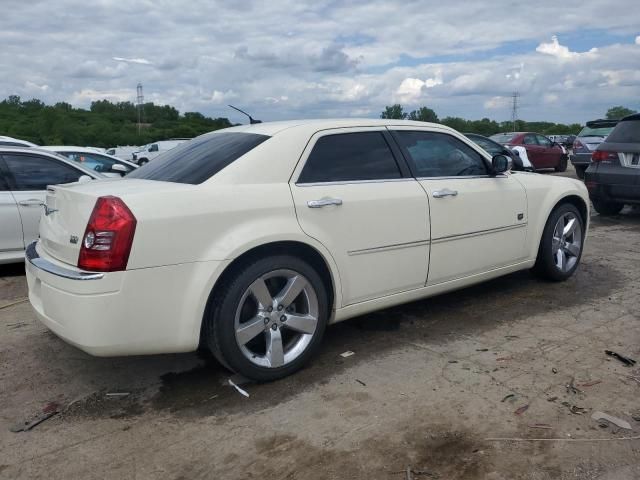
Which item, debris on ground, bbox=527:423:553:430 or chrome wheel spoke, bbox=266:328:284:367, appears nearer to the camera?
debris on ground, bbox=527:423:553:430

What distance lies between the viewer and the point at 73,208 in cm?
338

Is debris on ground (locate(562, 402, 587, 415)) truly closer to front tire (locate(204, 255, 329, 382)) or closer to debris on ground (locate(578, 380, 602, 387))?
debris on ground (locate(578, 380, 602, 387))

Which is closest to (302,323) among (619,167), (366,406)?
(366,406)

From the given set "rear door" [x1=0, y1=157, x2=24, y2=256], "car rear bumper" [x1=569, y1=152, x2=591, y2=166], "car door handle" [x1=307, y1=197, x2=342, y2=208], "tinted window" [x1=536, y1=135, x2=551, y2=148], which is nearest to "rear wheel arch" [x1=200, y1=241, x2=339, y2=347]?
"car door handle" [x1=307, y1=197, x2=342, y2=208]

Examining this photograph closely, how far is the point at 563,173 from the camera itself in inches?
782

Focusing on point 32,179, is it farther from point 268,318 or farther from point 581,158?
point 581,158

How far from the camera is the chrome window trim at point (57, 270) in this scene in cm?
309

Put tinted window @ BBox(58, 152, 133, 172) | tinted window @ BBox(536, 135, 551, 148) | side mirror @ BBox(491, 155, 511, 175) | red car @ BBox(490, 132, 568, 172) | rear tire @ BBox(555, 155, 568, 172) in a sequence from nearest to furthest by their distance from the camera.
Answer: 1. side mirror @ BBox(491, 155, 511, 175)
2. tinted window @ BBox(58, 152, 133, 172)
3. red car @ BBox(490, 132, 568, 172)
4. tinted window @ BBox(536, 135, 551, 148)
5. rear tire @ BBox(555, 155, 568, 172)

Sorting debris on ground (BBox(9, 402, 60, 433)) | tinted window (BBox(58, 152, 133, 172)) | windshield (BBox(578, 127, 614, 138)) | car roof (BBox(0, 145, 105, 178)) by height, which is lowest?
debris on ground (BBox(9, 402, 60, 433))

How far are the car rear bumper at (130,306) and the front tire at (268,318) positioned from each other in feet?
0.46

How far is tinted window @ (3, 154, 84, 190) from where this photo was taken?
21.5 feet

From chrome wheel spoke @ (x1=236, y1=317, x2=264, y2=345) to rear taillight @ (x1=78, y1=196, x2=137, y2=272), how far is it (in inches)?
29.7

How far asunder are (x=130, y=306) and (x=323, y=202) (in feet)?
4.32

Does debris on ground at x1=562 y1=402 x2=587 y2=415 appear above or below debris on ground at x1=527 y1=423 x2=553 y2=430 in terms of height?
above
